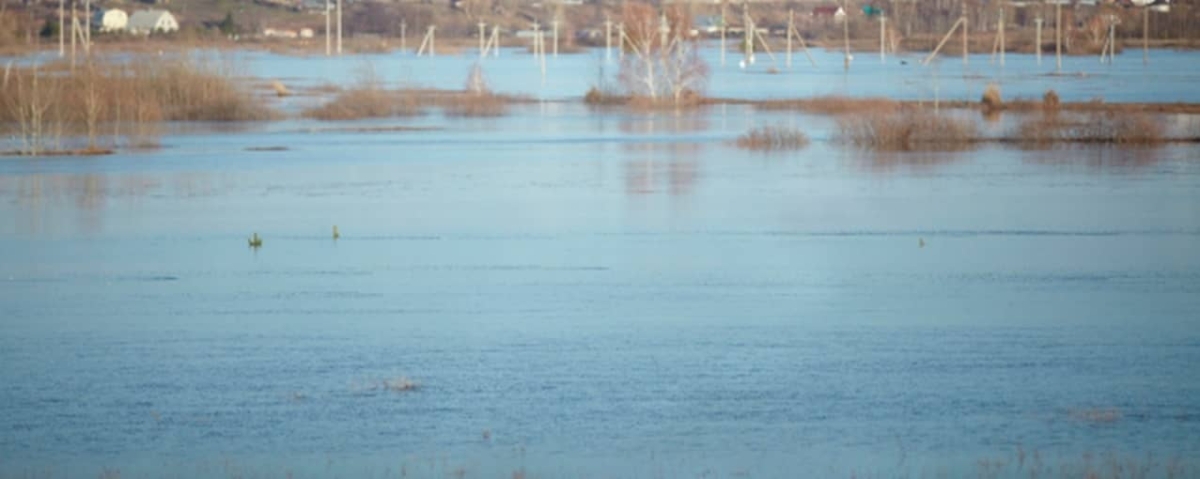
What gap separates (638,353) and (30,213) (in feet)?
36.8

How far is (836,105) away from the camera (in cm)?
4059

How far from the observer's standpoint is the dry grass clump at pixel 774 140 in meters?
29.8

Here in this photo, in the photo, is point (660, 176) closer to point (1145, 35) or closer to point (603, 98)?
point (603, 98)

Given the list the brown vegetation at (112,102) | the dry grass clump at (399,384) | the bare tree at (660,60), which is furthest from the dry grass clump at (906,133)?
Result: the dry grass clump at (399,384)

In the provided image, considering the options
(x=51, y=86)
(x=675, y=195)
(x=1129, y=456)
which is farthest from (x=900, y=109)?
(x=1129, y=456)

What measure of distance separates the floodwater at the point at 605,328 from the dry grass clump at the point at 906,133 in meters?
6.31

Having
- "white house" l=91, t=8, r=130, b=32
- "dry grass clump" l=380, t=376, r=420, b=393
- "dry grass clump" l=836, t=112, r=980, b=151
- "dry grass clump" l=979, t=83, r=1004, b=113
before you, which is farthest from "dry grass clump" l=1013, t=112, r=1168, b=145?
"white house" l=91, t=8, r=130, b=32

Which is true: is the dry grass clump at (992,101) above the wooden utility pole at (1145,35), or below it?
below

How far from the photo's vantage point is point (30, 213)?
64.2 ft

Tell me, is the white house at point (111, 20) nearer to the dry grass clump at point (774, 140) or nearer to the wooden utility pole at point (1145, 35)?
the wooden utility pole at point (1145, 35)

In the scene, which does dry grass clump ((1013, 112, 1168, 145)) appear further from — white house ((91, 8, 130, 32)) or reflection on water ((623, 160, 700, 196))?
white house ((91, 8, 130, 32))

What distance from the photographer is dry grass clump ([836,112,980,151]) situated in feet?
96.5

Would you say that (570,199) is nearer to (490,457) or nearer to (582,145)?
(582,145)

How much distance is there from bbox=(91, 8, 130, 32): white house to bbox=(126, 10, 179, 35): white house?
0.61 m
